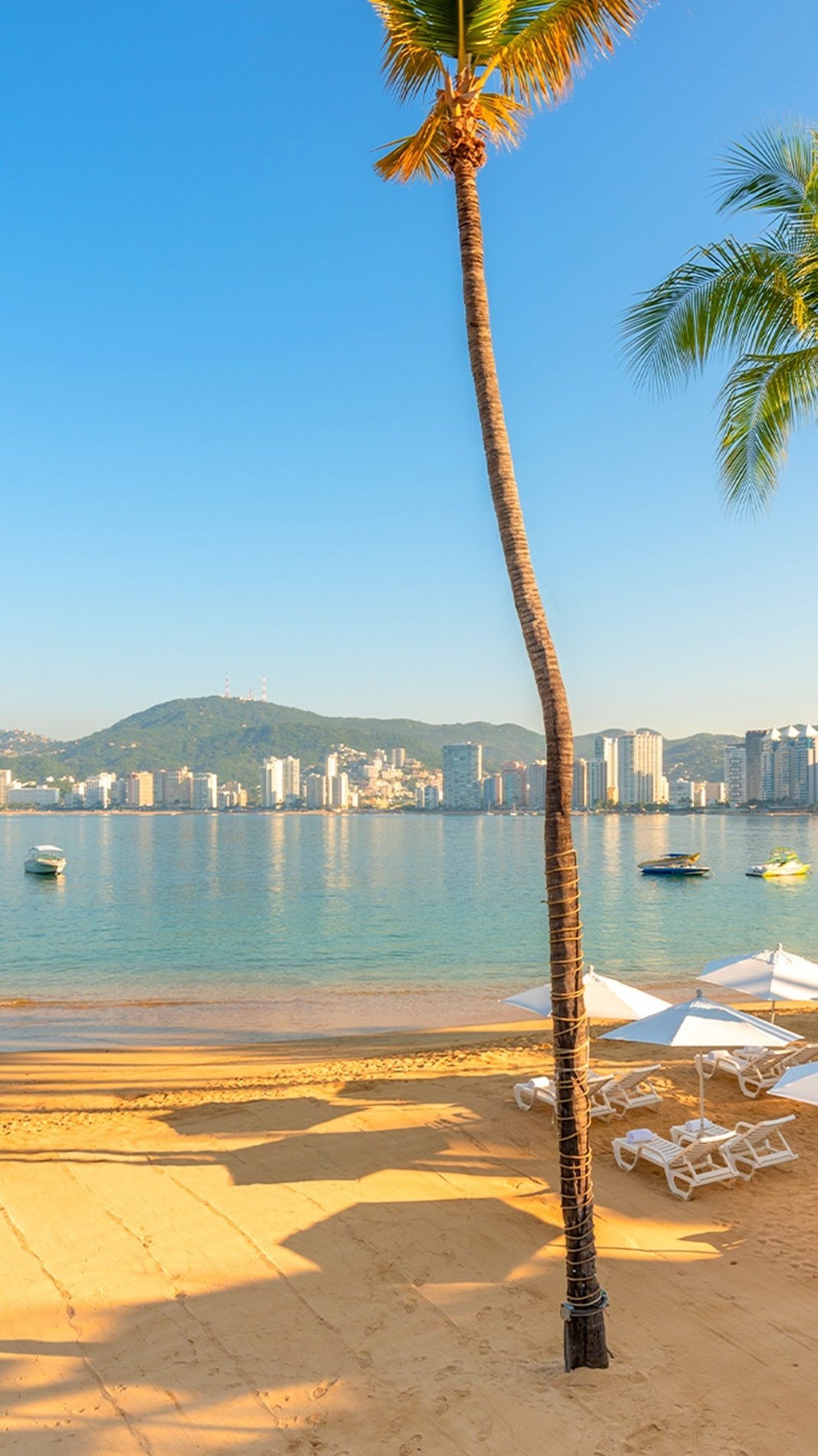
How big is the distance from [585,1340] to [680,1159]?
3442mm

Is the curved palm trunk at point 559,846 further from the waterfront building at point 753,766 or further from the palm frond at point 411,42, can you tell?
the waterfront building at point 753,766

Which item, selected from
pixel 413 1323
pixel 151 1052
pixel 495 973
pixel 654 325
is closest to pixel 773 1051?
pixel 413 1323

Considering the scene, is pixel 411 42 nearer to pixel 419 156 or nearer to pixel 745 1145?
pixel 419 156

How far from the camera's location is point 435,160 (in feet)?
21.5

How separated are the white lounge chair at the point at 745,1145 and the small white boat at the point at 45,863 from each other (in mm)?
56547

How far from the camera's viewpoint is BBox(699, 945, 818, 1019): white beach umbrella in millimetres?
11125

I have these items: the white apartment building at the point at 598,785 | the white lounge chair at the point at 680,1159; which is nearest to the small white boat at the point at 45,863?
the white lounge chair at the point at 680,1159

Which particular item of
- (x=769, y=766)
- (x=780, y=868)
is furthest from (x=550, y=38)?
(x=769, y=766)

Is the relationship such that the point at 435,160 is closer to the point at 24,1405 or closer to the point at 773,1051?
the point at 24,1405

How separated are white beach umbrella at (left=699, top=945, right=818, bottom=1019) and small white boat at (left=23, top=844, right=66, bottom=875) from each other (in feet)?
179

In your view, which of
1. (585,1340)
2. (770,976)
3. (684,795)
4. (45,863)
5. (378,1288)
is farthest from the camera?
(684,795)

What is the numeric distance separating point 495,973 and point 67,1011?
1131 cm

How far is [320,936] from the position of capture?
33.8m

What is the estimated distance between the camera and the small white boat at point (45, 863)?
59.4m
